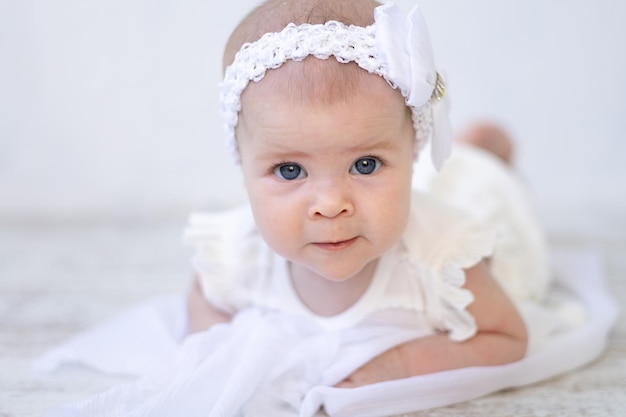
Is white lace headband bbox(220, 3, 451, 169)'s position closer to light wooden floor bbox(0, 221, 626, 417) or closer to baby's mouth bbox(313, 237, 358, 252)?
baby's mouth bbox(313, 237, 358, 252)

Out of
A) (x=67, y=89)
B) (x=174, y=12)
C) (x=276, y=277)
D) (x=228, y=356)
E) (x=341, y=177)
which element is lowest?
(x=228, y=356)

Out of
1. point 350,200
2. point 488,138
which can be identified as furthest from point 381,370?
point 488,138

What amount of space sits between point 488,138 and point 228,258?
983 millimetres

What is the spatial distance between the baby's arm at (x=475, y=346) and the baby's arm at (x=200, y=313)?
0.99 ft

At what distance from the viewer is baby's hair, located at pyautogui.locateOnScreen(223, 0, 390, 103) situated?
1.11 m

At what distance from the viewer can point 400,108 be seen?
1.17 metres

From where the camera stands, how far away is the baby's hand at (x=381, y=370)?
1257 mm

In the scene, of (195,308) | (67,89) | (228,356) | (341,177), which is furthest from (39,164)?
(341,177)

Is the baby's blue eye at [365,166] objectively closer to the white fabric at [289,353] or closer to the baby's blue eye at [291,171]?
the baby's blue eye at [291,171]

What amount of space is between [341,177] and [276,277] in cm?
32

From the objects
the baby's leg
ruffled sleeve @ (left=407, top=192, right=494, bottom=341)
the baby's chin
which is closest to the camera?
the baby's chin

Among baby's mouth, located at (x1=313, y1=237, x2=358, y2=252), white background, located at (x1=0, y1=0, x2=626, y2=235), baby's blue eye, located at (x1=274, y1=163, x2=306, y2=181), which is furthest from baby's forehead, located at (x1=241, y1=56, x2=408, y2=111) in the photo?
white background, located at (x1=0, y1=0, x2=626, y2=235)

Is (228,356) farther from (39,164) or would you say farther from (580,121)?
(580,121)

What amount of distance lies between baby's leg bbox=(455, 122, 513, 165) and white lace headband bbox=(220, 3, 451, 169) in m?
0.98
